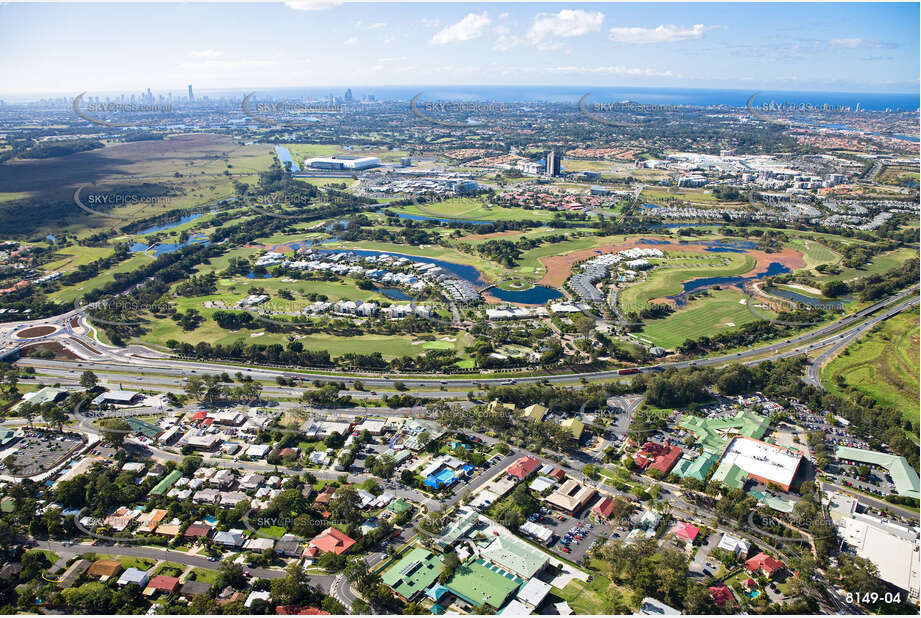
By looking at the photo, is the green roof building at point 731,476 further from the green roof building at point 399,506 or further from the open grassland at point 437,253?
the open grassland at point 437,253

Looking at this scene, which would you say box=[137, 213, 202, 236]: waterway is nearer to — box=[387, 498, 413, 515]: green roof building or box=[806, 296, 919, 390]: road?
box=[387, 498, 413, 515]: green roof building

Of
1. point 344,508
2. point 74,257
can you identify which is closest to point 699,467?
point 344,508

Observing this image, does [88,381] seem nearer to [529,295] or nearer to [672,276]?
[529,295]

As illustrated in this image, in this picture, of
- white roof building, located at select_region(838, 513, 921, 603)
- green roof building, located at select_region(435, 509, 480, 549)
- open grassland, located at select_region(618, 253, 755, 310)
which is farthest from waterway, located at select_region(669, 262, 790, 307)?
green roof building, located at select_region(435, 509, 480, 549)

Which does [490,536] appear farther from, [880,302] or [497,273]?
[880,302]

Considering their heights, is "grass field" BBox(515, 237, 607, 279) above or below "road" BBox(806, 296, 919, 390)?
above

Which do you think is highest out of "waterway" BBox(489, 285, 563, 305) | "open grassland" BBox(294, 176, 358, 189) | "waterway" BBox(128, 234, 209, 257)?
"open grassland" BBox(294, 176, 358, 189)
